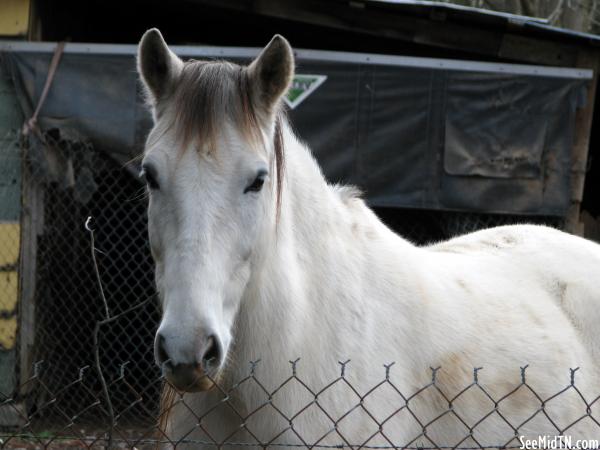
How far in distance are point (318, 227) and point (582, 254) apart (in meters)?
1.54

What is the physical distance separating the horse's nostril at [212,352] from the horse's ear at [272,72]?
0.86 m

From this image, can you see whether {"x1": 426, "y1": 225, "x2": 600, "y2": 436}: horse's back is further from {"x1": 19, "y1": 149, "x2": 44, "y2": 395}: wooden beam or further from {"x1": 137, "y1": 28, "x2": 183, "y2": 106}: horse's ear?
{"x1": 19, "y1": 149, "x2": 44, "y2": 395}: wooden beam

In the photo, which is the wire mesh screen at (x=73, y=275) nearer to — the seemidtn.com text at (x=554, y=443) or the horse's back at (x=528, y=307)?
the horse's back at (x=528, y=307)

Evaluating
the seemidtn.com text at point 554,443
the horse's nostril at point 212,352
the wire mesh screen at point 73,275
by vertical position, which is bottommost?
the wire mesh screen at point 73,275

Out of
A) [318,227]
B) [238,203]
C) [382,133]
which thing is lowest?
[382,133]

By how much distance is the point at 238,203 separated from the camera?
244cm

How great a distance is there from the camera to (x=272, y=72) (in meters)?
2.68

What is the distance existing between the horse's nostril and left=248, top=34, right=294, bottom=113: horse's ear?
86 cm

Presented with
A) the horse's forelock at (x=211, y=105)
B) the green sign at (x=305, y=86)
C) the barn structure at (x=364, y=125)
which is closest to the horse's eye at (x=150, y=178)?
the horse's forelock at (x=211, y=105)

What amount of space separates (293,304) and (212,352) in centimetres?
56

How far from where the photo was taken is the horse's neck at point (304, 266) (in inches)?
104

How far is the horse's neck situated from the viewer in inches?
104

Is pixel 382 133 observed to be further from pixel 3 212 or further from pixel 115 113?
pixel 3 212

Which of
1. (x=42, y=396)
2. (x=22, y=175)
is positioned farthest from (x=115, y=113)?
(x=42, y=396)
